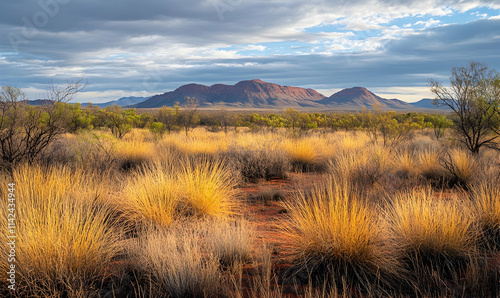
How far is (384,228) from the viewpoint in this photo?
4.13 metres

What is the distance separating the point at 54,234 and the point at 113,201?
2.04 m

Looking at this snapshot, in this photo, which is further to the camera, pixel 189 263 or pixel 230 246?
pixel 230 246

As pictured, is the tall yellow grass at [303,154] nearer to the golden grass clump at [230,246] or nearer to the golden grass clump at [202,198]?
the golden grass clump at [202,198]

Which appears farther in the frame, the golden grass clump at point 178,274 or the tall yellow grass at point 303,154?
the tall yellow grass at point 303,154

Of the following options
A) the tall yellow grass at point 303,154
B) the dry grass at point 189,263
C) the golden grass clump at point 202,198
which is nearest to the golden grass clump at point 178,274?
the dry grass at point 189,263

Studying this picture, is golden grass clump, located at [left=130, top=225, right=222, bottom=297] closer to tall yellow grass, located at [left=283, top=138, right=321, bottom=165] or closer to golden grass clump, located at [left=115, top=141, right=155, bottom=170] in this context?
golden grass clump, located at [left=115, top=141, right=155, bottom=170]

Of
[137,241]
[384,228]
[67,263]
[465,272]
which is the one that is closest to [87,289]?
[67,263]

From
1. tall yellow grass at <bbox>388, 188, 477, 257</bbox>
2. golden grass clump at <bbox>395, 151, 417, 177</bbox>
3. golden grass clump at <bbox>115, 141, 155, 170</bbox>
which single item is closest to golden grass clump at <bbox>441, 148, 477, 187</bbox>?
golden grass clump at <bbox>395, 151, 417, 177</bbox>

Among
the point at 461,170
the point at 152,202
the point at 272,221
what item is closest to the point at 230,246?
the point at 272,221

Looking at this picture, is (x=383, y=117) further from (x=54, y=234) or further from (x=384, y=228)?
(x=54, y=234)

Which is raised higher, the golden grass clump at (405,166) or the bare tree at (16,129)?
the bare tree at (16,129)

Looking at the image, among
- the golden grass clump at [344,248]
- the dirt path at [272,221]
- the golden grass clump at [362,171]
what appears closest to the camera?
the golden grass clump at [344,248]

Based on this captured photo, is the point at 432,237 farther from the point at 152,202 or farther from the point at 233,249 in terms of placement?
the point at 152,202

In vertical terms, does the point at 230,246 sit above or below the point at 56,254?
below
